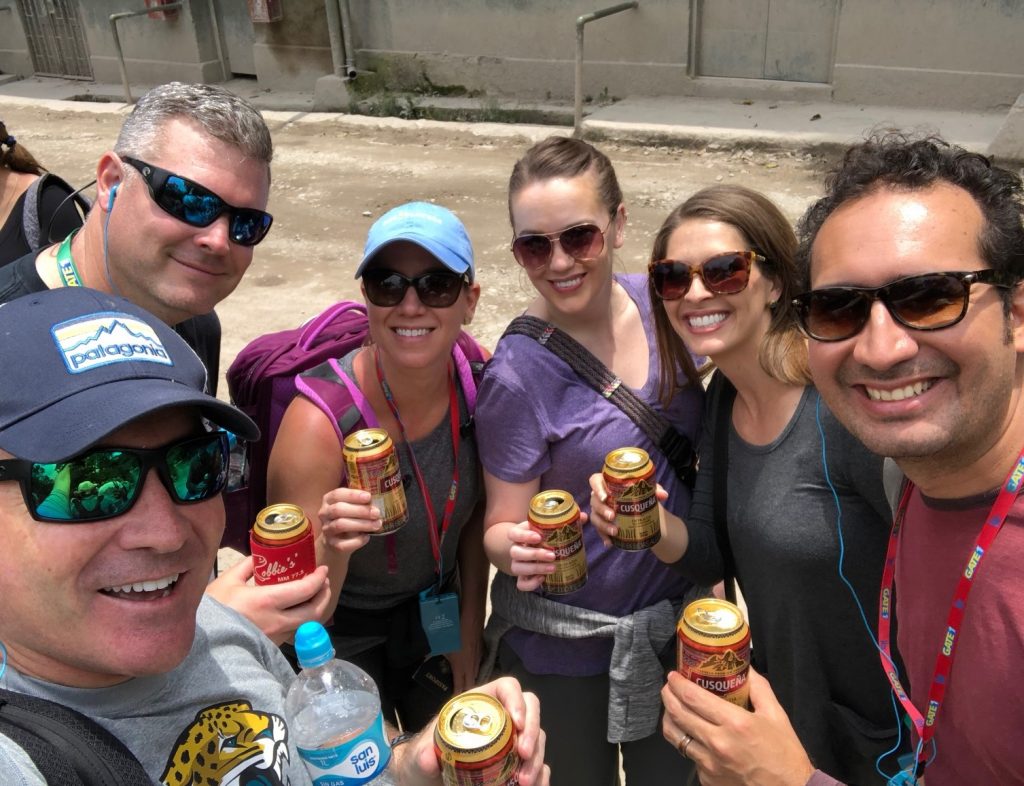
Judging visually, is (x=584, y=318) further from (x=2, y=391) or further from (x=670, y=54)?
(x=670, y=54)

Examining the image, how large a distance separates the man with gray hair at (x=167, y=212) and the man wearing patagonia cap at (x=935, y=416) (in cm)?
169

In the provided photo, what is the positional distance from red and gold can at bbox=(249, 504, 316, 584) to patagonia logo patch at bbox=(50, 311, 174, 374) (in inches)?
27.4

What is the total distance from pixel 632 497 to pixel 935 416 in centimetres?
80

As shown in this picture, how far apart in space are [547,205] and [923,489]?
135cm

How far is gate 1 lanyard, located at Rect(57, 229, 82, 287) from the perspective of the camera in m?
2.40

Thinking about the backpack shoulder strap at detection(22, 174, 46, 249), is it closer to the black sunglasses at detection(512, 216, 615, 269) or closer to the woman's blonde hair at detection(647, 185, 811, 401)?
the black sunglasses at detection(512, 216, 615, 269)

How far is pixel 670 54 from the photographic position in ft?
35.0

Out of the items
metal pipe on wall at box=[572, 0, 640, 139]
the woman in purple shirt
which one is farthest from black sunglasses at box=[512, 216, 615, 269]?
metal pipe on wall at box=[572, 0, 640, 139]

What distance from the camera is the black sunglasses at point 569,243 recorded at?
2.52m

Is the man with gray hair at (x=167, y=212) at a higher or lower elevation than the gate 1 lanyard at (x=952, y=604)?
higher

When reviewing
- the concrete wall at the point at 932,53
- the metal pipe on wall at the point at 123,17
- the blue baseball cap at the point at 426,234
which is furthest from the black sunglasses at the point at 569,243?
the metal pipe on wall at the point at 123,17

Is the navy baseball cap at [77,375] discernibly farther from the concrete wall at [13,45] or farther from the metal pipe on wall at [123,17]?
the concrete wall at [13,45]

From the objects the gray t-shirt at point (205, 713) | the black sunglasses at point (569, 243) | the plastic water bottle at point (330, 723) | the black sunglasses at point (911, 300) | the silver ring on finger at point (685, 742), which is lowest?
the silver ring on finger at point (685, 742)

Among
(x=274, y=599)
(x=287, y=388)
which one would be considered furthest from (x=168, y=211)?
(x=274, y=599)
